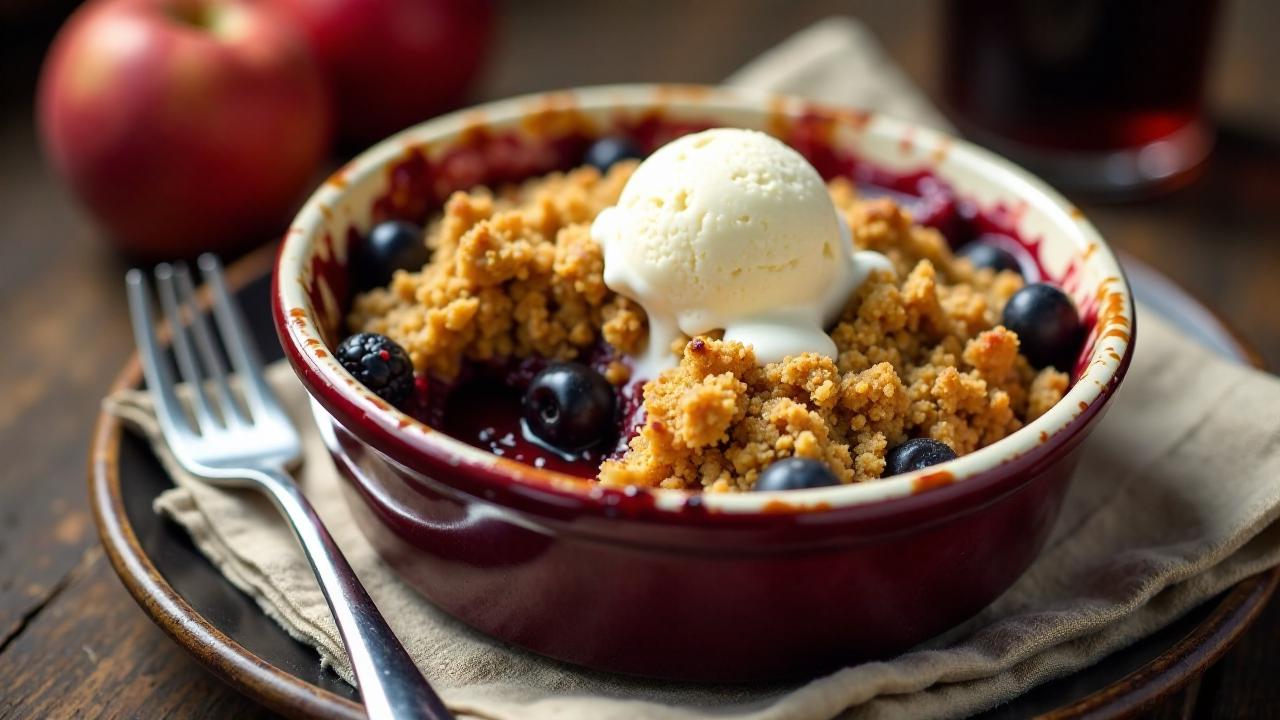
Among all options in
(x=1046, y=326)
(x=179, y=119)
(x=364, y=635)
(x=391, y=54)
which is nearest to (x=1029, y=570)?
(x=1046, y=326)

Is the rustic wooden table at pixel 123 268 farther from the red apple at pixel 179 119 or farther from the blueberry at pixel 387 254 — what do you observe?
the blueberry at pixel 387 254

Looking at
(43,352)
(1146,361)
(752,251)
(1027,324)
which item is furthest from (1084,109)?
(43,352)

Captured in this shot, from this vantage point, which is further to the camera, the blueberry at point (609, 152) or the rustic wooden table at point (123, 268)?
the blueberry at point (609, 152)

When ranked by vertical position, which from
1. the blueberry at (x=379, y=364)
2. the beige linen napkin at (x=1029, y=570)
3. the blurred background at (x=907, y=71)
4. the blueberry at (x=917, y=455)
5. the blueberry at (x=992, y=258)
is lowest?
the blurred background at (x=907, y=71)

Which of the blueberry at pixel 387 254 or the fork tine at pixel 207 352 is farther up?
the blueberry at pixel 387 254

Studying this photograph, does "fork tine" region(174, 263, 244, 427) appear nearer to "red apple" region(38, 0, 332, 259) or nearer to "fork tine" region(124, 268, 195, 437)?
"fork tine" region(124, 268, 195, 437)

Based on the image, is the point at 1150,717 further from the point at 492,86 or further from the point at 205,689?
the point at 492,86

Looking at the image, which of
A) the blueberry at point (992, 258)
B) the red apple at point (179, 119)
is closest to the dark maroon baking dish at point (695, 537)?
the blueberry at point (992, 258)
